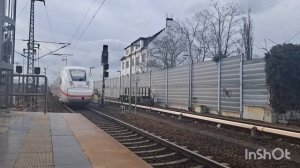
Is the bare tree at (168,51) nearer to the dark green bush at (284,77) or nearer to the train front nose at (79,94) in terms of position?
the train front nose at (79,94)

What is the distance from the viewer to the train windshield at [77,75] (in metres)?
31.3

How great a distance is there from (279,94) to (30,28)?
27.0m

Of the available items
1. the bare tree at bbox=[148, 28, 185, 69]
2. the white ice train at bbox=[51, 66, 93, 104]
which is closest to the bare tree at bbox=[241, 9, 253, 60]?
the bare tree at bbox=[148, 28, 185, 69]

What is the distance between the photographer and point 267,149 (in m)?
11.3

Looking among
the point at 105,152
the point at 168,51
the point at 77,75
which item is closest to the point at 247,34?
the point at 168,51

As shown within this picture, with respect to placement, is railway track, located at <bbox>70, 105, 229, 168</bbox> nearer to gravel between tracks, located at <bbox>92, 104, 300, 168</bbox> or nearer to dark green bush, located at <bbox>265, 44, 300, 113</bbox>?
gravel between tracks, located at <bbox>92, 104, 300, 168</bbox>

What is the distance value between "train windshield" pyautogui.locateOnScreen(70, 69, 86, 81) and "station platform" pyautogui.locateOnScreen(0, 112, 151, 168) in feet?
53.4

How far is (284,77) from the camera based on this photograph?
65.6 feet

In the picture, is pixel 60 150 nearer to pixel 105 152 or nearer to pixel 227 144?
pixel 105 152

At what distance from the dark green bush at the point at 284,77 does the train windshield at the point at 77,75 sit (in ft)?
50.1

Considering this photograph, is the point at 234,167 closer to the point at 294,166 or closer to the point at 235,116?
the point at 294,166

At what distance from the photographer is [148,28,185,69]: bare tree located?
6412 centimetres

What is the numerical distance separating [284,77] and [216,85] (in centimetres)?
610

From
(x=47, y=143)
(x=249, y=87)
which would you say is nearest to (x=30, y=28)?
(x=249, y=87)
